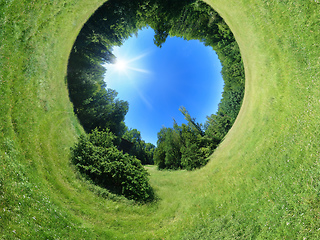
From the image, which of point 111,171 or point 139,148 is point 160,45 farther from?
point 139,148

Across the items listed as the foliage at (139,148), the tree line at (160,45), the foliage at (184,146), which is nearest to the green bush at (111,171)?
the tree line at (160,45)

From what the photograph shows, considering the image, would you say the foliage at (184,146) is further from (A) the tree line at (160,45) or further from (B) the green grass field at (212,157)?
(B) the green grass field at (212,157)

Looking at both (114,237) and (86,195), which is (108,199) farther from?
(114,237)

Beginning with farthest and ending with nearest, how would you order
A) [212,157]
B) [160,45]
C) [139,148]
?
[139,148]
[160,45]
[212,157]

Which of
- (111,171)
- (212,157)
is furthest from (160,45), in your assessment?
(111,171)

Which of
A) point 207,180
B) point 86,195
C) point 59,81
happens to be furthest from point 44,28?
point 207,180
